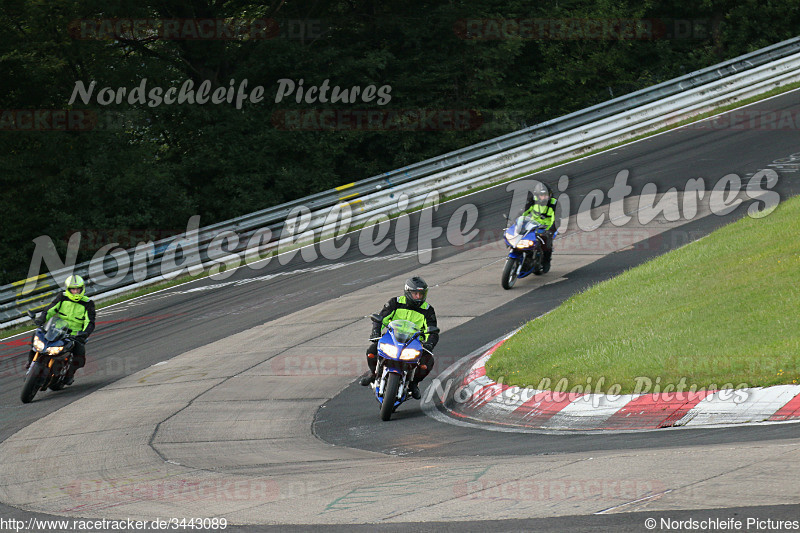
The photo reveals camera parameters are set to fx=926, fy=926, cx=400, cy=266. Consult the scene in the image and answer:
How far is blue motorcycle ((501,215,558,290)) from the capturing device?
18.1 metres

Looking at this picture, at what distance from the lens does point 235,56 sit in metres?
37.0

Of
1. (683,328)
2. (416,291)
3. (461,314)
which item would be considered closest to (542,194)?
(461,314)

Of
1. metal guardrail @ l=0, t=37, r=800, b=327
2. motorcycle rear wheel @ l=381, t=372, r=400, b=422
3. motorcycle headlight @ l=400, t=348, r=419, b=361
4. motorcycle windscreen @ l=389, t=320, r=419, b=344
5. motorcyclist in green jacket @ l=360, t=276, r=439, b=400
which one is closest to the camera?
motorcycle rear wheel @ l=381, t=372, r=400, b=422

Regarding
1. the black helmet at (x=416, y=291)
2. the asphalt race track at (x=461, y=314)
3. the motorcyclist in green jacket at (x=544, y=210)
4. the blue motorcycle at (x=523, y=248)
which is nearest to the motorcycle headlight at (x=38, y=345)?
the asphalt race track at (x=461, y=314)

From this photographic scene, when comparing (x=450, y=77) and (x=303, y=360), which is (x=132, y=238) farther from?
(x=303, y=360)

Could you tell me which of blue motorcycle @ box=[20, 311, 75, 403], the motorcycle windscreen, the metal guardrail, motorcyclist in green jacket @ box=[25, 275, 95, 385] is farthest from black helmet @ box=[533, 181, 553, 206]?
the metal guardrail

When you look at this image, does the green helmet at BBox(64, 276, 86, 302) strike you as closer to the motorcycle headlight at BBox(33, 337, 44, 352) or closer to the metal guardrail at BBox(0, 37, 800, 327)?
the motorcycle headlight at BBox(33, 337, 44, 352)

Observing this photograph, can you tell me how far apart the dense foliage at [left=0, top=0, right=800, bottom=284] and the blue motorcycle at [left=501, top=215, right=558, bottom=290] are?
16952 millimetres

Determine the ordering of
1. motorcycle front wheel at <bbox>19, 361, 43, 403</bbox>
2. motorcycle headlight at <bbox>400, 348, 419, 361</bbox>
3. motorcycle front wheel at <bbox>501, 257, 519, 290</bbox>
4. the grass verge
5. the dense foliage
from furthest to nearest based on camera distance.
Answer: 1. the dense foliage
2. motorcycle front wheel at <bbox>501, 257, 519, 290</bbox>
3. motorcycle front wheel at <bbox>19, 361, 43, 403</bbox>
4. motorcycle headlight at <bbox>400, 348, 419, 361</bbox>
5. the grass verge

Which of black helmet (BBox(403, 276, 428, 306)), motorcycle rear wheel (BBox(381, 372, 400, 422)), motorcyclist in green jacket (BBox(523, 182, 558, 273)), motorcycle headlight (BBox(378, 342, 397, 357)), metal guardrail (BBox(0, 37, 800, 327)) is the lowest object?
motorcycle rear wheel (BBox(381, 372, 400, 422))

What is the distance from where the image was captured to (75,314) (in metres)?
15.9

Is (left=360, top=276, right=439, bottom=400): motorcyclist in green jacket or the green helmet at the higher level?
the green helmet

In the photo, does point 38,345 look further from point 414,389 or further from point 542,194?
point 542,194

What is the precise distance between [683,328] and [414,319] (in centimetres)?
348
